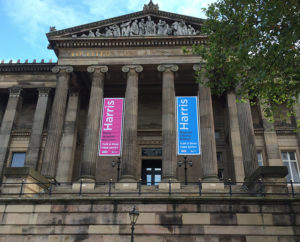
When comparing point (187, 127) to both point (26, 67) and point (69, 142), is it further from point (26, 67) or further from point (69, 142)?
point (26, 67)

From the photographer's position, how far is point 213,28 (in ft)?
57.4

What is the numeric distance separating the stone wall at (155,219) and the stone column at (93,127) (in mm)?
5788

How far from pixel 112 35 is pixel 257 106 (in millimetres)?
15050

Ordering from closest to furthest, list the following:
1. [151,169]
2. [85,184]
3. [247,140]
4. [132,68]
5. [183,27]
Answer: [85,184] → [247,140] → [132,68] → [183,27] → [151,169]

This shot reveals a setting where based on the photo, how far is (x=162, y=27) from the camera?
2594 cm

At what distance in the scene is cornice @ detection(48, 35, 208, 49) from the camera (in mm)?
24984

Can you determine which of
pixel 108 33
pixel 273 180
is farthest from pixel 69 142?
pixel 273 180

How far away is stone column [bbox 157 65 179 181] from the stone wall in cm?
545

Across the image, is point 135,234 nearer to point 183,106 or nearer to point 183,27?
point 183,106

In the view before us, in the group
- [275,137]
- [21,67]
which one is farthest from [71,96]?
[275,137]

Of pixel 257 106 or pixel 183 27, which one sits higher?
pixel 183 27

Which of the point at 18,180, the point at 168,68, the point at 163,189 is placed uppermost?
the point at 168,68

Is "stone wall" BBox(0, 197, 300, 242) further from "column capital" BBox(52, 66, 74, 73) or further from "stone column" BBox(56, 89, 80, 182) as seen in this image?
"column capital" BBox(52, 66, 74, 73)

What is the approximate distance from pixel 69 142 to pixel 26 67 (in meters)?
9.48
